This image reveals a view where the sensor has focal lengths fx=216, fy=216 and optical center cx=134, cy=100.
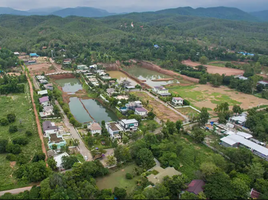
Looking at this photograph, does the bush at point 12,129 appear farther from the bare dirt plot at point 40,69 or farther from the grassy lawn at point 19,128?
the bare dirt plot at point 40,69

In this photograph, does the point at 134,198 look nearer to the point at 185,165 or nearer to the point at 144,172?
the point at 144,172

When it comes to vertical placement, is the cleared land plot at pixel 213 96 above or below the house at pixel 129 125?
below

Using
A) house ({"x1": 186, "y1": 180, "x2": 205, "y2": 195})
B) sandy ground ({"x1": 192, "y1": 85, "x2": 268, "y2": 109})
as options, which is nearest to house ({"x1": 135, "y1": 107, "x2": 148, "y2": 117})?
sandy ground ({"x1": 192, "y1": 85, "x2": 268, "y2": 109})

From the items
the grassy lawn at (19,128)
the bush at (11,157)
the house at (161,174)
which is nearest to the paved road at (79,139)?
the grassy lawn at (19,128)

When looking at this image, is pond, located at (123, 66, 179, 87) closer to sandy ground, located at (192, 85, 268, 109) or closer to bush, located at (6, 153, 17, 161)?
sandy ground, located at (192, 85, 268, 109)

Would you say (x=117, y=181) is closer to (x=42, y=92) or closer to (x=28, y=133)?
(x=28, y=133)

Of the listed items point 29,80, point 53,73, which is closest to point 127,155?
point 29,80
